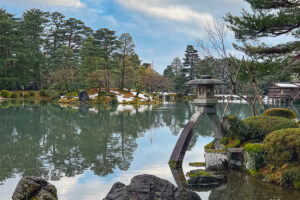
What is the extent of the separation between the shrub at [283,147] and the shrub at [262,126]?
1407 millimetres

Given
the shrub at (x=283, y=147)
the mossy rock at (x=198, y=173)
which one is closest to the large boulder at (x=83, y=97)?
the mossy rock at (x=198, y=173)

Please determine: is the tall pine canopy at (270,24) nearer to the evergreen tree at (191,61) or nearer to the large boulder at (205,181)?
the large boulder at (205,181)

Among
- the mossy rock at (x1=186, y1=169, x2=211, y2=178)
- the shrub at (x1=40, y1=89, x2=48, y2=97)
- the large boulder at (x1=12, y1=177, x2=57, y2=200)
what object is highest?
the shrub at (x1=40, y1=89, x2=48, y2=97)

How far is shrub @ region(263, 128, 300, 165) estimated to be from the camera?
23.8 ft

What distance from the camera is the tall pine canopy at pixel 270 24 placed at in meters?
9.77

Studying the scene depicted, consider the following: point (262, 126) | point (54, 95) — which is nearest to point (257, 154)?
point (262, 126)

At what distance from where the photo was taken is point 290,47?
10.6m

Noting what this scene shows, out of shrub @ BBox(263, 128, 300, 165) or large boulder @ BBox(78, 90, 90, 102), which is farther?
large boulder @ BBox(78, 90, 90, 102)

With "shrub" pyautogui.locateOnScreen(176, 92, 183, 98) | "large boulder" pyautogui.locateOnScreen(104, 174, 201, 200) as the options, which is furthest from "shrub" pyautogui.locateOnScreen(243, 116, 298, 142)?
"shrub" pyautogui.locateOnScreen(176, 92, 183, 98)

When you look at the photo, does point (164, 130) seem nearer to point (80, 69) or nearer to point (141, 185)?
point (141, 185)

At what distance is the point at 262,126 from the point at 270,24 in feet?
11.4

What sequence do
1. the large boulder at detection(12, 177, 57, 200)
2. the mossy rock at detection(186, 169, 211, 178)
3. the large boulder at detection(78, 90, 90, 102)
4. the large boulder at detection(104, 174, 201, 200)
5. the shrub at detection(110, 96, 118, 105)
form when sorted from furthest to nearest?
the shrub at detection(110, 96, 118, 105) < the large boulder at detection(78, 90, 90, 102) < the mossy rock at detection(186, 169, 211, 178) < the large boulder at detection(12, 177, 57, 200) < the large boulder at detection(104, 174, 201, 200)

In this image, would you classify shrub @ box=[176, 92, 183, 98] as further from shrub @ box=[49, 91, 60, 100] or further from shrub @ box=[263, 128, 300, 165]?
shrub @ box=[263, 128, 300, 165]

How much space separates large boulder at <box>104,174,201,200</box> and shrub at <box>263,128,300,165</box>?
305 cm
